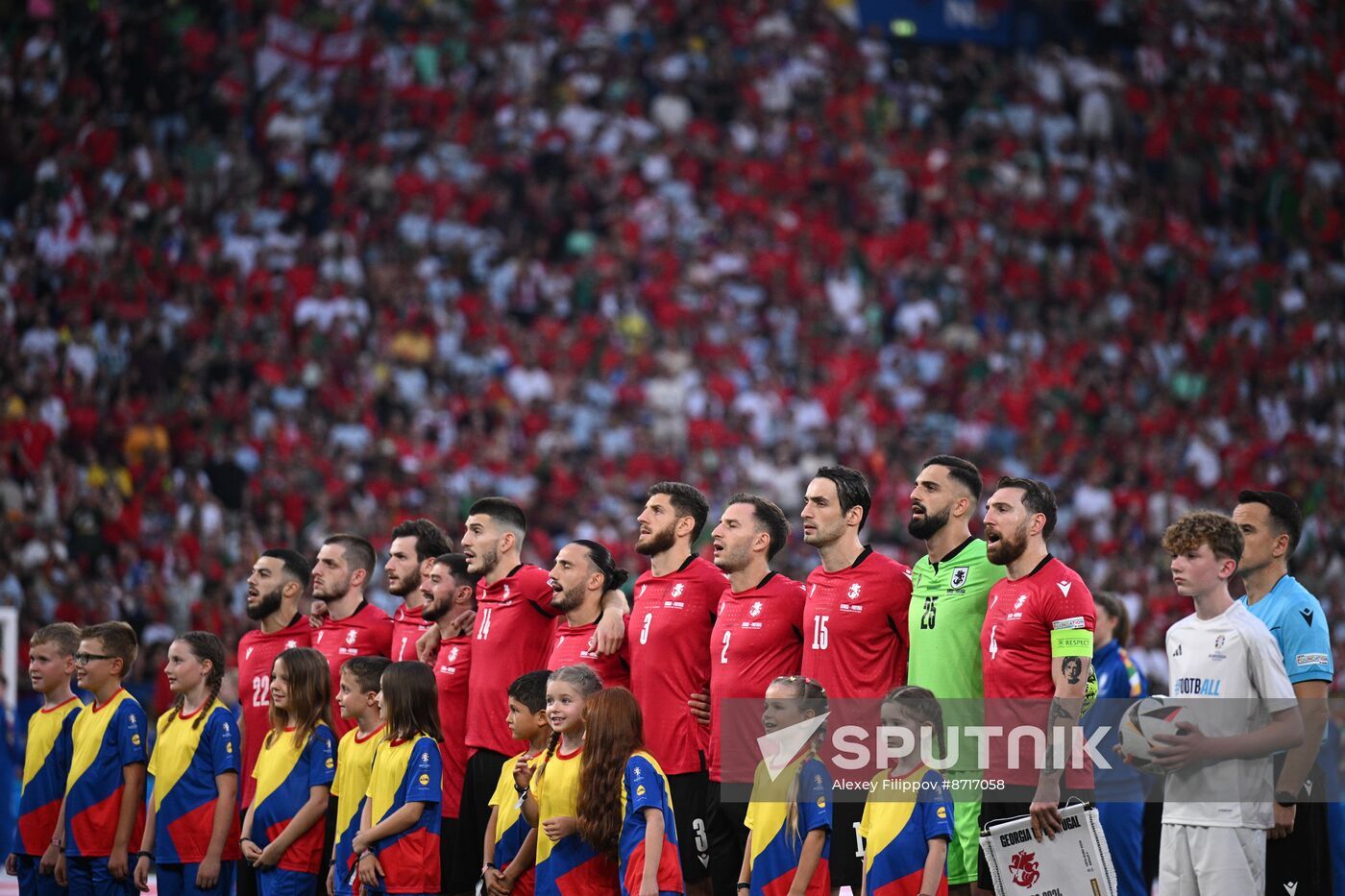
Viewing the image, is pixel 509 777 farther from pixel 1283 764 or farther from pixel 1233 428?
pixel 1233 428

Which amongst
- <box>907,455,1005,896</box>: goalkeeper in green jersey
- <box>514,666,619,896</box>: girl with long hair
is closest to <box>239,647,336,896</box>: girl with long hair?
<box>514,666,619,896</box>: girl with long hair

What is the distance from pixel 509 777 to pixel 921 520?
2390 millimetres

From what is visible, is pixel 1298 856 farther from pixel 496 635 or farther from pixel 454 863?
pixel 454 863

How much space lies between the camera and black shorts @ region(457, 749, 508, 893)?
921 centimetres

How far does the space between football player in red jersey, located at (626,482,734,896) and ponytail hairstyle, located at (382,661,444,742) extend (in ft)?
3.44

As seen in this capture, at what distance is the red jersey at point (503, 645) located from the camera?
30.2 feet

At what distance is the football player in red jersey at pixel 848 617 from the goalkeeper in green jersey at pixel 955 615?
0.43ft

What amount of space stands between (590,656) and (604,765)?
3.83 ft

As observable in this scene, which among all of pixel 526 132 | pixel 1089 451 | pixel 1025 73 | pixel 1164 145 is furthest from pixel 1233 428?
pixel 526 132

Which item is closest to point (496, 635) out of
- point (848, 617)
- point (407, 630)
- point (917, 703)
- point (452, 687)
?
point (452, 687)

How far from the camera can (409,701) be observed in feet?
28.7

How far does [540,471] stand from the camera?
885 inches

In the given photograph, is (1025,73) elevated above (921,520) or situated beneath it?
elevated above

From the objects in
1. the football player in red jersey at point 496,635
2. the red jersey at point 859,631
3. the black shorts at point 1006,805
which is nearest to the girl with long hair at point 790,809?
the red jersey at point 859,631
